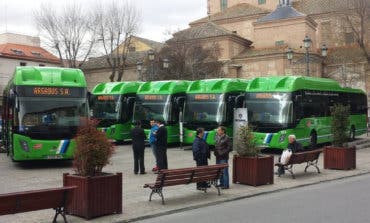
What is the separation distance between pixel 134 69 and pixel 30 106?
4295 centimetres

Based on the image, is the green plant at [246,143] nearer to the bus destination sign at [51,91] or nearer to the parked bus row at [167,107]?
the parked bus row at [167,107]

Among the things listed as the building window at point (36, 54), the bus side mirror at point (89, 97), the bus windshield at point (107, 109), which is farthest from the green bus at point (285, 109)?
the building window at point (36, 54)

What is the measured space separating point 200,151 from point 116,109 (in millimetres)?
16404

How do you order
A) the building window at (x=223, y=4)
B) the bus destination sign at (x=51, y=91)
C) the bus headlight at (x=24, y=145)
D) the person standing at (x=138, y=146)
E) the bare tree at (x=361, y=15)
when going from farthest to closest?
the building window at (x=223, y=4) < the bare tree at (x=361, y=15) < the bus destination sign at (x=51, y=91) < the bus headlight at (x=24, y=145) < the person standing at (x=138, y=146)

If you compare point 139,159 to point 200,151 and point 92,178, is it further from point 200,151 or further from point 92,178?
point 92,178

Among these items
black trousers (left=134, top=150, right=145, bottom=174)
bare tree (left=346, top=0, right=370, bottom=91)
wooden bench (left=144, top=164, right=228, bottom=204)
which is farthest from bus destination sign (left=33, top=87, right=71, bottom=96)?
bare tree (left=346, top=0, right=370, bottom=91)

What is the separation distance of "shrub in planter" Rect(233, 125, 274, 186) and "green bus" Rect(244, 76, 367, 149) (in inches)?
286

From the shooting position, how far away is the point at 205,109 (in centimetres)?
2464

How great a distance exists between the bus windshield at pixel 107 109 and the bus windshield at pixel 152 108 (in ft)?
4.67

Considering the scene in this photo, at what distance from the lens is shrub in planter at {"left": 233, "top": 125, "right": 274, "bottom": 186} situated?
44.2 ft

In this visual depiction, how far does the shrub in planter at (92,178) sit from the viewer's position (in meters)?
9.45

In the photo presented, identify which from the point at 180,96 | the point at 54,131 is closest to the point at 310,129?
the point at 180,96

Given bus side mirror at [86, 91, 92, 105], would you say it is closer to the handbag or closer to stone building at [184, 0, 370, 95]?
the handbag

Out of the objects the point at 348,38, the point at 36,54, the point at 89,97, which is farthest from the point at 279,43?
the point at 89,97
